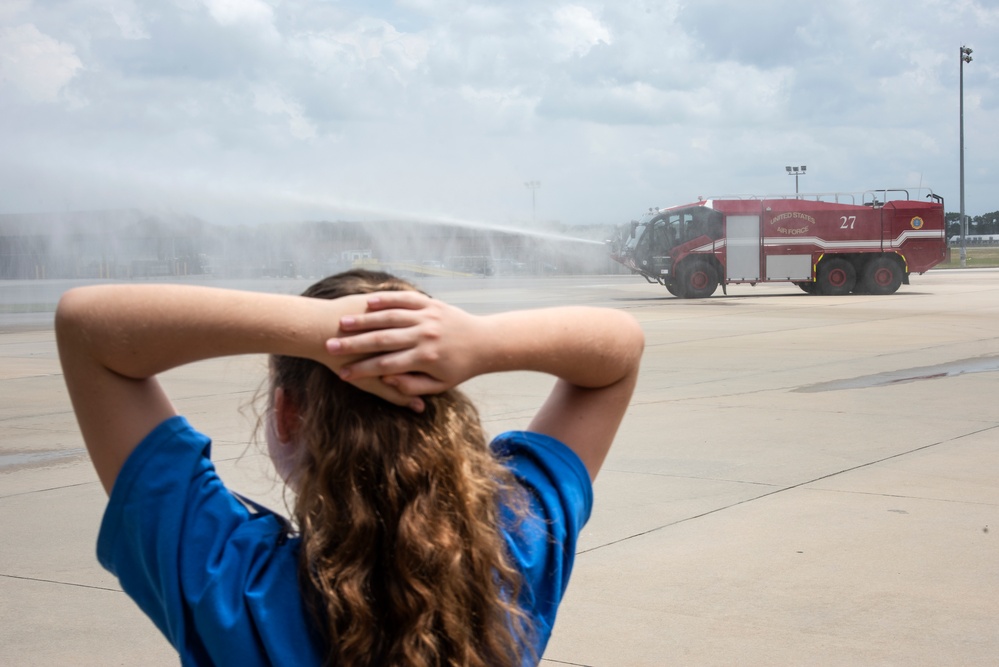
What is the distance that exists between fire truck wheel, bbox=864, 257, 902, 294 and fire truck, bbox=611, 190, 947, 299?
0.10 ft

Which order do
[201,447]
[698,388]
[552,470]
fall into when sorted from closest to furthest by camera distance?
[201,447] → [552,470] → [698,388]

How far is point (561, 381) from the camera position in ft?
5.63

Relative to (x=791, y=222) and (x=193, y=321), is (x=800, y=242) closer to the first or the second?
(x=791, y=222)

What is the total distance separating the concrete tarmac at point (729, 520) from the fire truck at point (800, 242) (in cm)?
1925

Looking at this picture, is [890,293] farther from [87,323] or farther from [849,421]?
[87,323]

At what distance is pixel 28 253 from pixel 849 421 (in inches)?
1389

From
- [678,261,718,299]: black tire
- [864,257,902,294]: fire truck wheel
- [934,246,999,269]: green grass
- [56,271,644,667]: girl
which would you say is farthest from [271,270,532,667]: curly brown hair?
Result: [934,246,999,269]: green grass

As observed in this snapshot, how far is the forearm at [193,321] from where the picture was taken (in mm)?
1229

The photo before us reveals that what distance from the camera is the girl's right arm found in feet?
4.06

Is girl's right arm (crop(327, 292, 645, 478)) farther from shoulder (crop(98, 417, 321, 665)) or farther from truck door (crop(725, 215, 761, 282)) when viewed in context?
truck door (crop(725, 215, 761, 282))

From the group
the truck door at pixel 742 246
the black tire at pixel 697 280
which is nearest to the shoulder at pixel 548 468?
the black tire at pixel 697 280

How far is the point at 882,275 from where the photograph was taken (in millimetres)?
31828

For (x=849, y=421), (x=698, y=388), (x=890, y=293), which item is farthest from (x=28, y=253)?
(x=849, y=421)

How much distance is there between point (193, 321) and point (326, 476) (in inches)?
10.1
